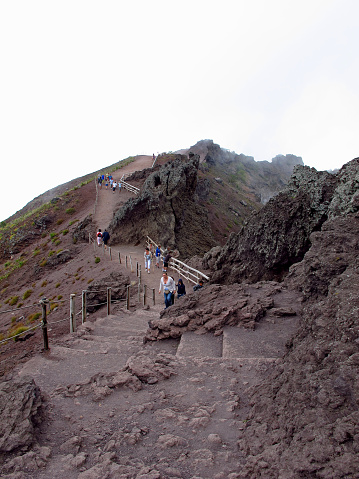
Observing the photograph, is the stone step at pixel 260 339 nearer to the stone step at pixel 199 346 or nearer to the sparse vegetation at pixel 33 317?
the stone step at pixel 199 346

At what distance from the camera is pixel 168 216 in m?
27.2

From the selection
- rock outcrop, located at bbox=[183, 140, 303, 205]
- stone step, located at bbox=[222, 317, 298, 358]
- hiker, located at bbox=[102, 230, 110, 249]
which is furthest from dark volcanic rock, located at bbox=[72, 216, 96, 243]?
rock outcrop, located at bbox=[183, 140, 303, 205]

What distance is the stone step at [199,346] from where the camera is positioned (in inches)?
240

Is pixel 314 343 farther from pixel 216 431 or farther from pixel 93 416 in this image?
pixel 93 416

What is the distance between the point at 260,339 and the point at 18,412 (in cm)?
417

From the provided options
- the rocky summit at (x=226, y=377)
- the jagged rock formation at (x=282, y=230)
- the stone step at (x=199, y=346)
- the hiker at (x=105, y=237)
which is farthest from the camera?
the hiker at (x=105, y=237)

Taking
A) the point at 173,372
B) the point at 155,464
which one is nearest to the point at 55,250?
the point at 173,372

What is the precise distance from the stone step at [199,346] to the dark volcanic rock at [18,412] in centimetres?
261

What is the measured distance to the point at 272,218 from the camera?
12.8 meters

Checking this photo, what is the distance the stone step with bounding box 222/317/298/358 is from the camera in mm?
5832

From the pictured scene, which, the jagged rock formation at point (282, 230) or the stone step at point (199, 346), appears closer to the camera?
the stone step at point (199, 346)

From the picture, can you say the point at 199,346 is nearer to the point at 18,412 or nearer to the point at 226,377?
the point at 226,377

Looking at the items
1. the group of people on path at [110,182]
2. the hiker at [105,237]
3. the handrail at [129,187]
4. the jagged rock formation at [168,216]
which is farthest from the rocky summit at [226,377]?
the group of people on path at [110,182]

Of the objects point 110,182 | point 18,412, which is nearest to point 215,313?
point 18,412
